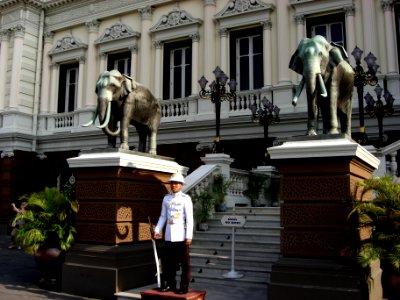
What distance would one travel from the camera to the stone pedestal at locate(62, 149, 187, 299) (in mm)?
7219

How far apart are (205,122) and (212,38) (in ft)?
11.2

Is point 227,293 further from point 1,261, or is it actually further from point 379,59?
point 379,59

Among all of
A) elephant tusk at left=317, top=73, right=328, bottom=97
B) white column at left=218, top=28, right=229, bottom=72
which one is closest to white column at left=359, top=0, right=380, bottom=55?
white column at left=218, top=28, right=229, bottom=72

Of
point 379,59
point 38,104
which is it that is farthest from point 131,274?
point 38,104

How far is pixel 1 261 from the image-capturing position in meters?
11.3

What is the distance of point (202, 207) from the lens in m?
10.1

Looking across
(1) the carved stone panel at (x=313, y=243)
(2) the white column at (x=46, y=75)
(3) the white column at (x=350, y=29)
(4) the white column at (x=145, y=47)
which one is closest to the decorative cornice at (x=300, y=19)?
(3) the white column at (x=350, y=29)

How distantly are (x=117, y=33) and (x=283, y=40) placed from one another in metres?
7.36

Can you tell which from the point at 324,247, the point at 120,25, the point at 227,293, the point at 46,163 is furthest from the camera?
the point at 46,163

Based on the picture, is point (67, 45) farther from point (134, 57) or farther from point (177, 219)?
point (177, 219)

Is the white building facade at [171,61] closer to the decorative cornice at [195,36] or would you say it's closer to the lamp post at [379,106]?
the decorative cornice at [195,36]

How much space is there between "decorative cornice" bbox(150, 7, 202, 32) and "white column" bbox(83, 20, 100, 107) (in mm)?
3097

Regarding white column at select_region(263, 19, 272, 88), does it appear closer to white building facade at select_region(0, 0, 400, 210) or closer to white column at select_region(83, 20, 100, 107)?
white building facade at select_region(0, 0, 400, 210)

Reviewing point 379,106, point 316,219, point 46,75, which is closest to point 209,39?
point 379,106
